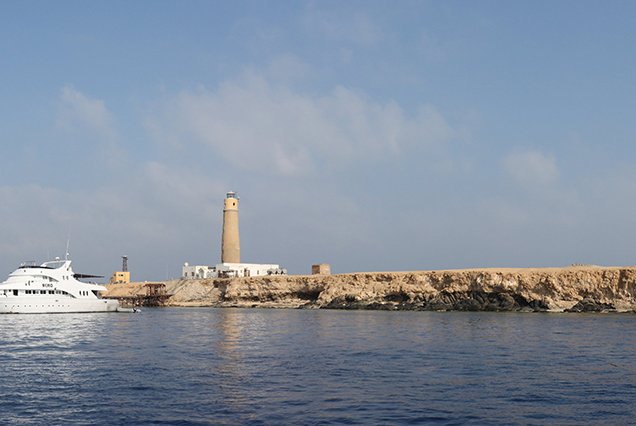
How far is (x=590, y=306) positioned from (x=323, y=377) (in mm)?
48874

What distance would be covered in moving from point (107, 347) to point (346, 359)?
546 inches

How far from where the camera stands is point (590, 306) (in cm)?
6381

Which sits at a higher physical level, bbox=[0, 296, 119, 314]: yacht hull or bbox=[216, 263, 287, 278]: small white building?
bbox=[216, 263, 287, 278]: small white building

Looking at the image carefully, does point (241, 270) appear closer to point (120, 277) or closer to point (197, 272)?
point (197, 272)

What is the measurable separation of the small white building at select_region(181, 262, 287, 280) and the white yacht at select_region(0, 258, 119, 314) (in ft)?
134

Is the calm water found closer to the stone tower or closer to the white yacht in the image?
the white yacht

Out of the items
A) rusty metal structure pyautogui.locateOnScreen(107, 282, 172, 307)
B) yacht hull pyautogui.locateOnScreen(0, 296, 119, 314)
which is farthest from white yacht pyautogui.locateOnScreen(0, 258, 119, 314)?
rusty metal structure pyautogui.locateOnScreen(107, 282, 172, 307)

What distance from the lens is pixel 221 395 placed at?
19.9 meters

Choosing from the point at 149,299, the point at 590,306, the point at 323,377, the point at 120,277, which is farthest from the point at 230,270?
the point at 323,377

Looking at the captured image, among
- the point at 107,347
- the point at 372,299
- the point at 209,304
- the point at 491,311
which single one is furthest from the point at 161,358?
the point at 209,304

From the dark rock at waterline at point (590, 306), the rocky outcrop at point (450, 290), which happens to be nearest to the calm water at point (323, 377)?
the dark rock at waterline at point (590, 306)

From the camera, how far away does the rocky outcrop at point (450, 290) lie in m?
64.2

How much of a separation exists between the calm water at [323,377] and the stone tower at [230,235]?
223ft

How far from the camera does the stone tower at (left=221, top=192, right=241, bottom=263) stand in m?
111
